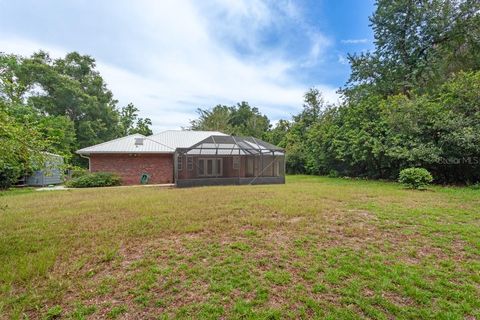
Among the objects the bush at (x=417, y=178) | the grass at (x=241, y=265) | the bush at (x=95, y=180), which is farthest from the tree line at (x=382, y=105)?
the bush at (x=95, y=180)

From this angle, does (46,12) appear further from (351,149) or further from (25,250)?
(351,149)

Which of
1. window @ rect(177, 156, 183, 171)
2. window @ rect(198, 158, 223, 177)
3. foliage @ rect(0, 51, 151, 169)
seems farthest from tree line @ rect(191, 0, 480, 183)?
foliage @ rect(0, 51, 151, 169)

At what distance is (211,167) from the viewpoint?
15.8m

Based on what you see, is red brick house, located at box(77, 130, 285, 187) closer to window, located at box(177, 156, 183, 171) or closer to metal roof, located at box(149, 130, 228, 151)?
window, located at box(177, 156, 183, 171)

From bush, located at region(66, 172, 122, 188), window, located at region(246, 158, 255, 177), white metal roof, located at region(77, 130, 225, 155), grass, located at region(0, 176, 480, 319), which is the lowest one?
grass, located at region(0, 176, 480, 319)

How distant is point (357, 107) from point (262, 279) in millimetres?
15420

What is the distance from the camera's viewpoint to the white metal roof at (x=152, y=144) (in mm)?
14938

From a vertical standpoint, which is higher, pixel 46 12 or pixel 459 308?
pixel 46 12

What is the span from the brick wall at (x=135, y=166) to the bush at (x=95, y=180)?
82 cm

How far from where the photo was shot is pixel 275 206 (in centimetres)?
668

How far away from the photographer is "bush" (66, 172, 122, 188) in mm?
13258

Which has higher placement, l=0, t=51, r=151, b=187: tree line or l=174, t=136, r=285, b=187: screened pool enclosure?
l=0, t=51, r=151, b=187: tree line

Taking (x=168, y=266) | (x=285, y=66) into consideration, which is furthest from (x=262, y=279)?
(x=285, y=66)

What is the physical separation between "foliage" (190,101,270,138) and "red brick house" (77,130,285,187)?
1275 centimetres
